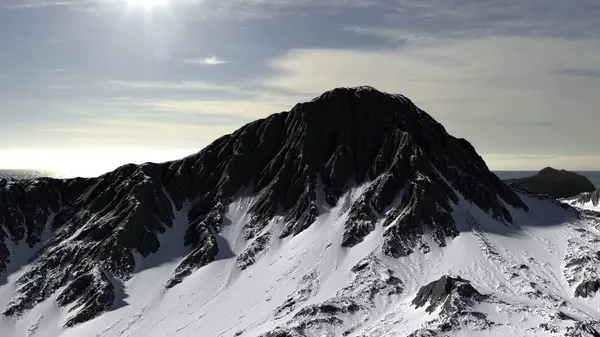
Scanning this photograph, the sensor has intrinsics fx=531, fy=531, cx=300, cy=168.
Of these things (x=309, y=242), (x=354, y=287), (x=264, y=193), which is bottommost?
(x=354, y=287)

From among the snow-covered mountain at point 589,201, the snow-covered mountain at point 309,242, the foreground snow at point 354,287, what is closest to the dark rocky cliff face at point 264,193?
the snow-covered mountain at point 309,242

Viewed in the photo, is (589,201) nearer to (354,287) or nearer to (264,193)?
(264,193)

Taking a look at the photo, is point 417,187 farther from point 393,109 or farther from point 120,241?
point 120,241

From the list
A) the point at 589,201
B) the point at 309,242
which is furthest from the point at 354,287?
the point at 589,201

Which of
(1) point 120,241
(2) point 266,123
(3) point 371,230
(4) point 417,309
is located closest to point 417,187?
(3) point 371,230

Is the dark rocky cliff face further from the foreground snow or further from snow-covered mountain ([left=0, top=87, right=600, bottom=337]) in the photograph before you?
the foreground snow

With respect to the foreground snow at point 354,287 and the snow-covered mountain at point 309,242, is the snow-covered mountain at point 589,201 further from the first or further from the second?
the foreground snow at point 354,287
